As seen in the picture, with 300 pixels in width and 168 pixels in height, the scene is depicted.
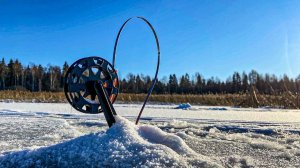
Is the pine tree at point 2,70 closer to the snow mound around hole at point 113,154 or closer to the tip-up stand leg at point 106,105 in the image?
the tip-up stand leg at point 106,105

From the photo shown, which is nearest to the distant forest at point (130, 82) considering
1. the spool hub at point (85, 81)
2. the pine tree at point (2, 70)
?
the pine tree at point (2, 70)

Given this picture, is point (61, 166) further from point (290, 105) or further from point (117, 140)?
point (290, 105)

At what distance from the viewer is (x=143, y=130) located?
3043 millimetres

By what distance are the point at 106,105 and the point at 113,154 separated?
1.28 m

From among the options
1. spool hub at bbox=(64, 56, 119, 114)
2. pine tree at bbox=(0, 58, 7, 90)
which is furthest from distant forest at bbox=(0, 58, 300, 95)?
spool hub at bbox=(64, 56, 119, 114)

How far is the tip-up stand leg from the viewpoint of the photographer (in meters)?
3.56

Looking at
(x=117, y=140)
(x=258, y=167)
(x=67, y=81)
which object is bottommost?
(x=258, y=167)

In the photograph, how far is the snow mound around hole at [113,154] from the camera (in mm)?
2408

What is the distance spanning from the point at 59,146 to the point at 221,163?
126 centimetres

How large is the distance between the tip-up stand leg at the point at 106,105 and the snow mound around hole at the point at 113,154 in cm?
68

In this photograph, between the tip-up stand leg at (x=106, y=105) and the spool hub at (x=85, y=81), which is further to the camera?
the spool hub at (x=85, y=81)

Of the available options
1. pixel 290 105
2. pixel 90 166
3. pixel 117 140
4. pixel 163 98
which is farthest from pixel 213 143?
pixel 163 98

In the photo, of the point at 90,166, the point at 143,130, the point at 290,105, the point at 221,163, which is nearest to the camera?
the point at 90,166

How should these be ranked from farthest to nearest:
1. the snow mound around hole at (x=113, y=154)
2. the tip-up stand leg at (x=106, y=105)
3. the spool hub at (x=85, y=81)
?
the spool hub at (x=85, y=81) < the tip-up stand leg at (x=106, y=105) < the snow mound around hole at (x=113, y=154)
